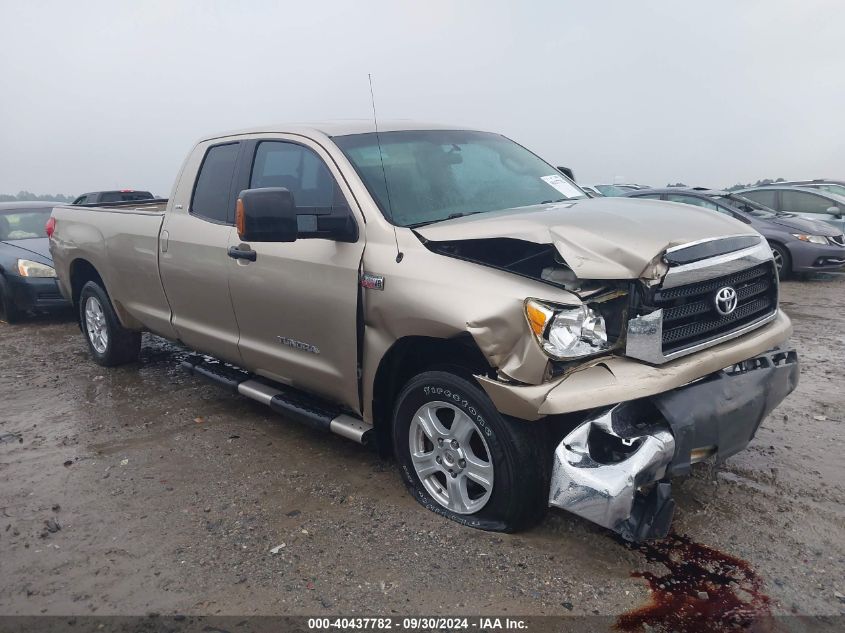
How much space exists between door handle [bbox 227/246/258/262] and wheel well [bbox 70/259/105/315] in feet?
8.20

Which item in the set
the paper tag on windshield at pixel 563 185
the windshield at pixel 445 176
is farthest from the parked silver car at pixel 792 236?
Answer: the windshield at pixel 445 176

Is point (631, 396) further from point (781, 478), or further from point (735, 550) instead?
point (781, 478)

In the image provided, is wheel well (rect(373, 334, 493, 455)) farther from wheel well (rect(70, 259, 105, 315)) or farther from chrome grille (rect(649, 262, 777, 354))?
wheel well (rect(70, 259, 105, 315))

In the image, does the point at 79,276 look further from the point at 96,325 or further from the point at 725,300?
the point at 725,300

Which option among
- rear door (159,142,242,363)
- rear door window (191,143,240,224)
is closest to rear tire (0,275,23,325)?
rear door (159,142,242,363)

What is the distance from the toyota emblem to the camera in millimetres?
2982

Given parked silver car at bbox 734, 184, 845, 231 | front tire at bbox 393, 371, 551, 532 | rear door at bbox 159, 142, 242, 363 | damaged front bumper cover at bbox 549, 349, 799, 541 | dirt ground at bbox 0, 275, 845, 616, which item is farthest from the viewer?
parked silver car at bbox 734, 184, 845, 231

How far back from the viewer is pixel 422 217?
11.5 ft

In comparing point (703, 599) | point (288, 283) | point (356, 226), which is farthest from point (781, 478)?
point (288, 283)

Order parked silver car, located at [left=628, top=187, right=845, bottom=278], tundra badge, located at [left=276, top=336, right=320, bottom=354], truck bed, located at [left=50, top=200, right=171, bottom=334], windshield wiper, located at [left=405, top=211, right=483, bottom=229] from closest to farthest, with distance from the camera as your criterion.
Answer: windshield wiper, located at [left=405, top=211, right=483, bottom=229] → tundra badge, located at [left=276, top=336, right=320, bottom=354] → truck bed, located at [left=50, top=200, right=171, bottom=334] → parked silver car, located at [left=628, top=187, right=845, bottom=278]

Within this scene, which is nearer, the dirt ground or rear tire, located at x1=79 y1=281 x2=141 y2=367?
the dirt ground

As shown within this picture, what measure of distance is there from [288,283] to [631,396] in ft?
6.41

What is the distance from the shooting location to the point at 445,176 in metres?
3.85

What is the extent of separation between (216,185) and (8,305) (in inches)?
213
